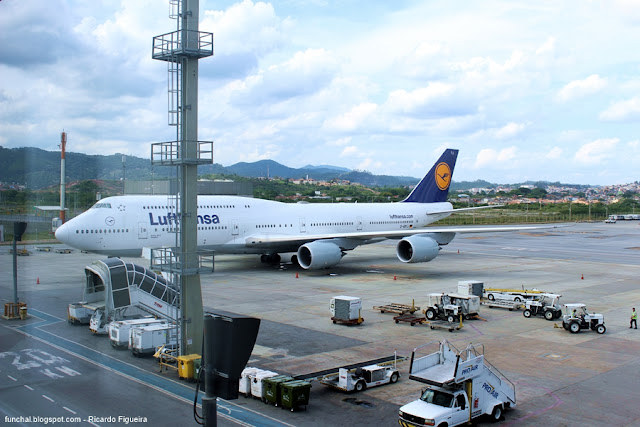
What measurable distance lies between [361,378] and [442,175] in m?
39.1

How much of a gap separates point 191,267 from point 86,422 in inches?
224

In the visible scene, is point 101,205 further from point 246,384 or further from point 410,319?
point 246,384

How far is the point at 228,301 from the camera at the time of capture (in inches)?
1156

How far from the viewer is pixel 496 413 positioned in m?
14.8

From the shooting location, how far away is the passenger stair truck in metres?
13.6

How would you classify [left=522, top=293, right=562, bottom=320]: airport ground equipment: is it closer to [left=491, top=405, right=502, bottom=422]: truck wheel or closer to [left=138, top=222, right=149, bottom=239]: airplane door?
[left=491, top=405, right=502, bottom=422]: truck wheel

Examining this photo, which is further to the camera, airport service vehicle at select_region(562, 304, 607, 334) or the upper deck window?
the upper deck window

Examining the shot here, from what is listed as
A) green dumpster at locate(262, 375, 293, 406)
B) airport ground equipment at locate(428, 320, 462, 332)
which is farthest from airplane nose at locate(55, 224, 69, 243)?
green dumpster at locate(262, 375, 293, 406)

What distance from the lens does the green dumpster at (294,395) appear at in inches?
596

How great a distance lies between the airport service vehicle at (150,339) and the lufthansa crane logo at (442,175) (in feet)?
123

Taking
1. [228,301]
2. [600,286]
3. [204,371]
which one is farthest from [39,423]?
[600,286]

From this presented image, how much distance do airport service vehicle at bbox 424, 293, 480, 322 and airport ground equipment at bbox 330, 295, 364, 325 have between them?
10.7ft

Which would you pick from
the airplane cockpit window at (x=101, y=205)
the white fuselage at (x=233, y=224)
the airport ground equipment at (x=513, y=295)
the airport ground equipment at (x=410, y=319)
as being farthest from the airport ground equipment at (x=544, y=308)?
the airplane cockpit window at (x=101, y=205)

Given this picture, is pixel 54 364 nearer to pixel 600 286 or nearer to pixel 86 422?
pixel 86 422
